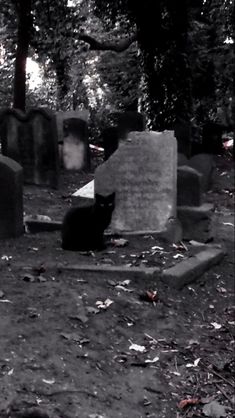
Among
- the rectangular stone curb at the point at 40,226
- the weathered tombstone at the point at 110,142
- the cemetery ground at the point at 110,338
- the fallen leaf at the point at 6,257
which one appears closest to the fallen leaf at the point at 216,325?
the cemetery ground at the point at 110,338

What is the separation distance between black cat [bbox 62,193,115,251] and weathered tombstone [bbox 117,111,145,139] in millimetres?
8852

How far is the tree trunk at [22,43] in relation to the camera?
17172 mm

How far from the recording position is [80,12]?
18.3 meters

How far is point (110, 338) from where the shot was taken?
4727 millimetres

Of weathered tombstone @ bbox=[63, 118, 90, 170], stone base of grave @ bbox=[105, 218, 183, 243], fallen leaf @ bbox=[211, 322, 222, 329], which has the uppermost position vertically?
weathered tombstone @ bbox=[63, 118, 90, 170]

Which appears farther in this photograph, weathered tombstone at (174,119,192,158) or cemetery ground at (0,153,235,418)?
weathered tombstone at (174,119,192,158)

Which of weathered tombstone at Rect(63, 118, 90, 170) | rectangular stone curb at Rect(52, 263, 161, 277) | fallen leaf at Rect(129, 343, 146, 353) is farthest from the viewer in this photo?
weathered tombstone at Rect(63, 118, 90, 170)

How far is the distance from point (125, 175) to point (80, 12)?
11693mm

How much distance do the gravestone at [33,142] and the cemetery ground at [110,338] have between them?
4578mm

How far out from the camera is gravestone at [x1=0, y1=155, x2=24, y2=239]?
726 centimetres

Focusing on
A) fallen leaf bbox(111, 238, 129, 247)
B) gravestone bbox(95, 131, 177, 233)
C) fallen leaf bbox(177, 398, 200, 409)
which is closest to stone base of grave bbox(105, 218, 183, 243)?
gravestone bbox(95, 131, 177, 233)

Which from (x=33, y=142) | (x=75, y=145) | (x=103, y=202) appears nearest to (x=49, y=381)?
(x=103, y=202)

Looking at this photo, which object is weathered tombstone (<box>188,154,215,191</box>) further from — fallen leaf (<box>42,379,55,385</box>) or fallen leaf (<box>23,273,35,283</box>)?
fallen leaf (<box>42,379,55,385</box>)

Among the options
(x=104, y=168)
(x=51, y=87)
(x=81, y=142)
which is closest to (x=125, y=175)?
(x=104, y=168)
